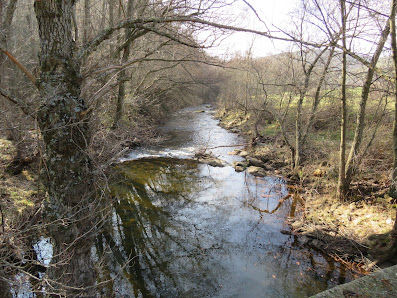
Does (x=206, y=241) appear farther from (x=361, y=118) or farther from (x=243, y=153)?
(x=243, y=153)

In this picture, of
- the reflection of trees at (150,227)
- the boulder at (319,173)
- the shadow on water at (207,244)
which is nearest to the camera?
the shadow on water at (207,244)

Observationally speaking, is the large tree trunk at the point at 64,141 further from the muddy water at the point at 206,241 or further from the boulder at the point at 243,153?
the boulder at the point at 243,153

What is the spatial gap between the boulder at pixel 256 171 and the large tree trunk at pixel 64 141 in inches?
337

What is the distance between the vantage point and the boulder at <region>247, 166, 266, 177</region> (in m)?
11.1

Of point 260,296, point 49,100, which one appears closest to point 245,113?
point 260,296

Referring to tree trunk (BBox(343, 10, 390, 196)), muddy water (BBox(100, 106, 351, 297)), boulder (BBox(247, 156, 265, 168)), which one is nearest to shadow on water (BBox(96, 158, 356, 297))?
muddy water (BBox(100, 106, 351, 297))

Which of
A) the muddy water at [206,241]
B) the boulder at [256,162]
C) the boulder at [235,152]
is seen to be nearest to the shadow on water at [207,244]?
the muddy water at [206,241]

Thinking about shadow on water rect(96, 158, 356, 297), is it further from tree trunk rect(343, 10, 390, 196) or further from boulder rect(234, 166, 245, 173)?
tree trunk rect(343, 10, 390, 196)

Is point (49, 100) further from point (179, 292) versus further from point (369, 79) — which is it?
point (369, 79)

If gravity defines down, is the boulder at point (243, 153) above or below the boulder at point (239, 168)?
above

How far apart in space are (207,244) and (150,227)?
1764mm

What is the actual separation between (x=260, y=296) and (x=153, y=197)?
5.05m

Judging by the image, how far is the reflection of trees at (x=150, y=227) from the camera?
545cm

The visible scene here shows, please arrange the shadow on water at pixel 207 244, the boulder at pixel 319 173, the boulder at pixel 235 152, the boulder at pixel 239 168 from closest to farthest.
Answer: the shadow on water at pixel 207 244 → the boulder at pixel 319 173 → the boulder at pixel 239 168 → the boulder at pixel 235 152
